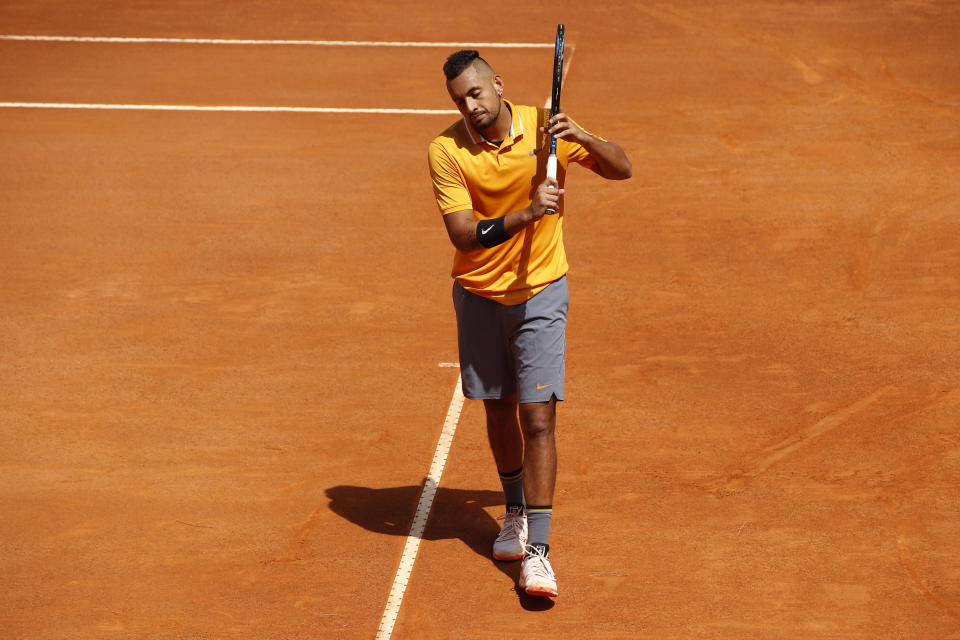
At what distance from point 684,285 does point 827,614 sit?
4.38m

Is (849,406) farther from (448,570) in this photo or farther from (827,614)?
(448,570)

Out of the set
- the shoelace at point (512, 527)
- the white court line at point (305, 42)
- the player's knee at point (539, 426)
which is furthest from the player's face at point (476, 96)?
the white court line at point (305, 42)

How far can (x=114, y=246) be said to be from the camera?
420 inches

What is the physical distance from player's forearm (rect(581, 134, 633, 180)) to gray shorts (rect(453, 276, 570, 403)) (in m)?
0.58

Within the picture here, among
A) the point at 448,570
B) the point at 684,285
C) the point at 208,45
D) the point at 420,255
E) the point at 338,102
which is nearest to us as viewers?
the point at 448,570

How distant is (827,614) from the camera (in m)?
5.60

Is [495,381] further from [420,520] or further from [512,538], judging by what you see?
[420,520]

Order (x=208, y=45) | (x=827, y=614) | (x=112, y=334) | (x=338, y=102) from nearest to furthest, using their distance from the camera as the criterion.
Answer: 1. (x=827, y=614)
2. (x=112, y=334)
3. (x=338, y=102)
4. (x=208, y=45)

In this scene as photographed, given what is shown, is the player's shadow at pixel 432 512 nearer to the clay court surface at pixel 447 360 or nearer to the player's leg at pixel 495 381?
the clay court surface at pixel 447 360

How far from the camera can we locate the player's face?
5.48 m

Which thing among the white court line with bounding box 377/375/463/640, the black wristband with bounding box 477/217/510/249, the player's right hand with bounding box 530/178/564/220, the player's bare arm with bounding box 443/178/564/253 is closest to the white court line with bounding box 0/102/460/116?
the white court line with bounding box 377/375/463/640

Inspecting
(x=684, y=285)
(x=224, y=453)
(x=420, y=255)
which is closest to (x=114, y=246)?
(x=420, y=255)

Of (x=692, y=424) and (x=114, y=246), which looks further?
(x=114, y=246)

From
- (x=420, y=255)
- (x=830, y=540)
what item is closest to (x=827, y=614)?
(x=830, y=540)
